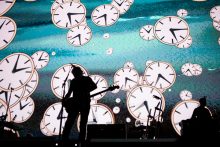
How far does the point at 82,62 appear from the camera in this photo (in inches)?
192

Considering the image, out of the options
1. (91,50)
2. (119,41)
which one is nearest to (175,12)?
(119,41)

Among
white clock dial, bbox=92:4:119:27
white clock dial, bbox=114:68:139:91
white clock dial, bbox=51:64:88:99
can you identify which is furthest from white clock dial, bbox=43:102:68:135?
white clock dial, bbox=92:4:119:27

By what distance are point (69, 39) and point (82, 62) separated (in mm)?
486

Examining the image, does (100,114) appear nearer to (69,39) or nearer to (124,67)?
(124,67)

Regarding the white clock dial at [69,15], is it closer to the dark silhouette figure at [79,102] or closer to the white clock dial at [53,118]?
the white clock dial at [53,118]

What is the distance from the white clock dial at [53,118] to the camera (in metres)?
4.66

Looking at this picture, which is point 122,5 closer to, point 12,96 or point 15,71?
point 15,71

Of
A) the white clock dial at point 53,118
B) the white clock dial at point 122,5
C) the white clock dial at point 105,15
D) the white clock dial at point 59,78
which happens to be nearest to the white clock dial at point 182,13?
the white clock dial at point 122,5

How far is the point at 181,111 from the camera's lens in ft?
14.6

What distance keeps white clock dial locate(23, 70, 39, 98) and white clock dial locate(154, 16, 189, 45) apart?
203 centimetres

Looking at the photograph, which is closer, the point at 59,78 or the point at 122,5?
the point at 59,78

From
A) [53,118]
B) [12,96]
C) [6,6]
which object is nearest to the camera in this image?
[53,118]

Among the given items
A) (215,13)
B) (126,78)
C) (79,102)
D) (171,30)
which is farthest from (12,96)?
(215,13)

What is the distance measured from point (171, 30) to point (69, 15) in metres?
1.72
